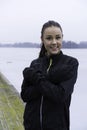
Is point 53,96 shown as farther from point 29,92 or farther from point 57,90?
point 29,92

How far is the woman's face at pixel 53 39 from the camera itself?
2.33 metres

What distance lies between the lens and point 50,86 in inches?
88.7

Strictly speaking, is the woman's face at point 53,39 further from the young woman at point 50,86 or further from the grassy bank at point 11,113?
the grassy bank at point 11,113

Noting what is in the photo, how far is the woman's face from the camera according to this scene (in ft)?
7.64

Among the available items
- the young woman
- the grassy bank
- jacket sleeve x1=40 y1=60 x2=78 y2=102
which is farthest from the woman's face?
the grassy bank

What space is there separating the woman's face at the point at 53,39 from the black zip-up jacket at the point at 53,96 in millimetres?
45

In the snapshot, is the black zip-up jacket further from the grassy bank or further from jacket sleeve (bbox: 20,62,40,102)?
the grassy bank

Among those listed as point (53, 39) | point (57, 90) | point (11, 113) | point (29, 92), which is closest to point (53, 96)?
point (57, 90)

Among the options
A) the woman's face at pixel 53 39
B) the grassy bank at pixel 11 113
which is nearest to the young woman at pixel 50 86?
the woman's face at pixel 53 39

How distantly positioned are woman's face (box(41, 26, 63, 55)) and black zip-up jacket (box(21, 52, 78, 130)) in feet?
0.15

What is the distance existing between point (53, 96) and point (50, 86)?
0.22 feet

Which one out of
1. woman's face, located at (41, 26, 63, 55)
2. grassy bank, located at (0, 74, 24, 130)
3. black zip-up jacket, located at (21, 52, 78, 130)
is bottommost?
grassy bank, located at (0, 74, 24, 130)

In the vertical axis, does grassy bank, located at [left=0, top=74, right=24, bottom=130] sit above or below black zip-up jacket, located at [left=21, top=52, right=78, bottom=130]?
below

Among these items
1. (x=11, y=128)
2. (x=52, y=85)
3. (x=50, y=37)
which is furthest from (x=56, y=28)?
(x=11, y=128)
